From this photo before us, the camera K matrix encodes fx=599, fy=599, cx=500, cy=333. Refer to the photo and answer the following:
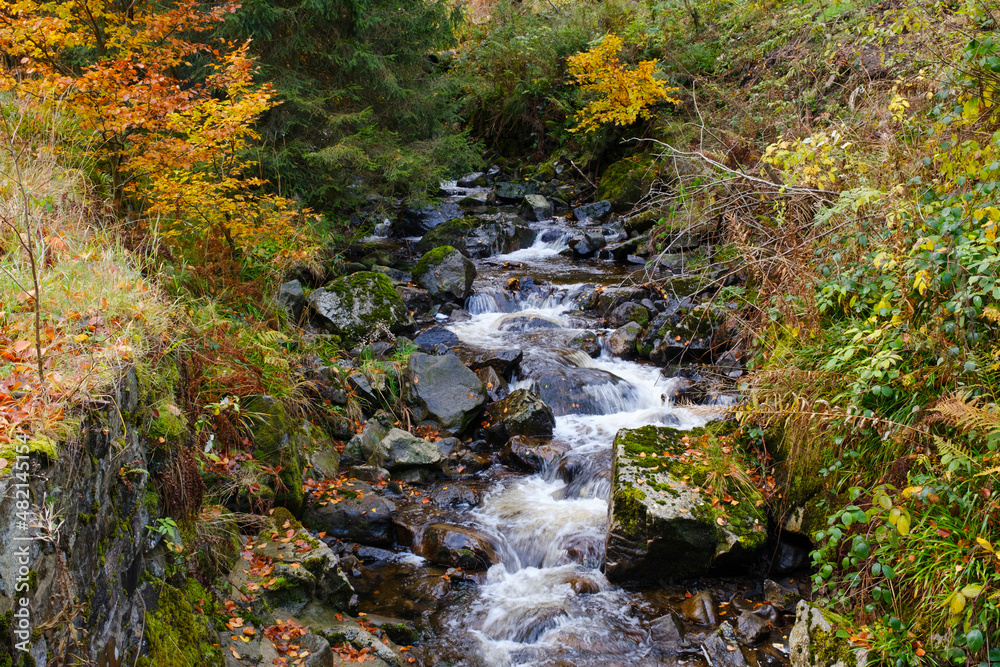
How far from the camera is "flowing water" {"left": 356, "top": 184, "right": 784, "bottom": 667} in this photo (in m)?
4.89

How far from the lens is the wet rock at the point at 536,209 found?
54.3 feet

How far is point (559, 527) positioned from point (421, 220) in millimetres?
11796

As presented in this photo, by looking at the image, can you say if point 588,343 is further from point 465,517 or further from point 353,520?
point 353,520

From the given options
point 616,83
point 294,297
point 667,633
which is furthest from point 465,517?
point 616,83

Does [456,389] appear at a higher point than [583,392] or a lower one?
higher

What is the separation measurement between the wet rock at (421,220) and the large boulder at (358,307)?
5.39 m

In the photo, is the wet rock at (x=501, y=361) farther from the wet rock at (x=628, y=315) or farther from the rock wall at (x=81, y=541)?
the rock wall at (x=81, y=541)

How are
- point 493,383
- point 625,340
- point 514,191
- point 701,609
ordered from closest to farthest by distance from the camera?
1. point 701,609
2. point 493,383
3. point 625,340
4. point 514,191

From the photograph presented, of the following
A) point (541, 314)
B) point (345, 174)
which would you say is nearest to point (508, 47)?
point (345, 174)

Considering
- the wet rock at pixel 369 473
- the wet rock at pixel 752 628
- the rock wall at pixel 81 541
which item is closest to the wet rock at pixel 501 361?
the wet rock at pixel 369 473

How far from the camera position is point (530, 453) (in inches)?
289

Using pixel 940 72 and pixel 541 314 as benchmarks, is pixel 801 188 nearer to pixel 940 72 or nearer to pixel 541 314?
pixel 940 72

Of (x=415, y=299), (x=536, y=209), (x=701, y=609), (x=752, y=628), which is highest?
(x=752, y=628)

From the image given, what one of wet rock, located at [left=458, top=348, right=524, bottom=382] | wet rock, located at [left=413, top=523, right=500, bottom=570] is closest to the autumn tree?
wet rock, located at [left=458, top=348, right=524, bottom=382]
